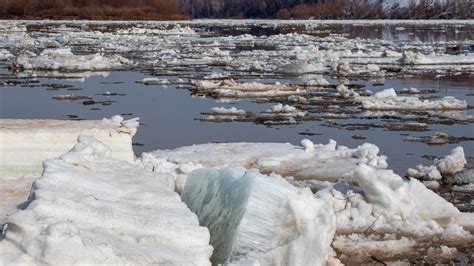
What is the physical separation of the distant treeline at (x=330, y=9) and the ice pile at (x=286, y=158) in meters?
79.1

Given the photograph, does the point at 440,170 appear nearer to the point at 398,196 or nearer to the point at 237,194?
the point at 398,196

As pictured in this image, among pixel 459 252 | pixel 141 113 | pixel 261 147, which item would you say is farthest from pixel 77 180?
pixel 141 113

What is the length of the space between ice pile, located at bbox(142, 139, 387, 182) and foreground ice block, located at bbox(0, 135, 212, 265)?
2.90m

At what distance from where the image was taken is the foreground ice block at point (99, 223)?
265 cm

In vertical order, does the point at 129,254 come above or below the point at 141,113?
above

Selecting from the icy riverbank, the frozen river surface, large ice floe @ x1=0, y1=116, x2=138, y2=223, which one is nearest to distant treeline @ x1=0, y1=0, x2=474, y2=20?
the frozen river surface

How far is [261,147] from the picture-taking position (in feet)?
24.6

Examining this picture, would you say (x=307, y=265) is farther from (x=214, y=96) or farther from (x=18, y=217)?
(x=214, y=96)

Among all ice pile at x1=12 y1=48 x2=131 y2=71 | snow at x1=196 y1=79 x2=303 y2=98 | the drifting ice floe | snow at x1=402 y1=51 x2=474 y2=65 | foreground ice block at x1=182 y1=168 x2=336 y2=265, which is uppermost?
foreground ice block at x1=182 y1=168 x2=336 y2=265

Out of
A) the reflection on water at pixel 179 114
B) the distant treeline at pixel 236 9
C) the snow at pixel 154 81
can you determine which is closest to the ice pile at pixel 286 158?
the reflection on water at pixel 179 114

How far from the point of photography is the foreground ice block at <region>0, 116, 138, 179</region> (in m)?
4.81

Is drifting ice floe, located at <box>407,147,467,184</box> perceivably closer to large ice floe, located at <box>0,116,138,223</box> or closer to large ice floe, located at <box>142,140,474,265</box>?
large ice floe, located at <box>142,140,474,265</box>

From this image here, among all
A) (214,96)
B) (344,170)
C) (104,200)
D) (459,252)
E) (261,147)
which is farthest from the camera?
(214,96)

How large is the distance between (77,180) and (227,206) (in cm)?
76
